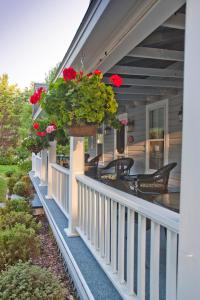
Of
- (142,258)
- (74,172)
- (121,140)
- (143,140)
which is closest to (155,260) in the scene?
(142,258)

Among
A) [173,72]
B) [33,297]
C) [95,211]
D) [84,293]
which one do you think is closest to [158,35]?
[173,72]

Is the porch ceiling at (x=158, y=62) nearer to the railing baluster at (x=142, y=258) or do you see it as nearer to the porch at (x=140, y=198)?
the porch at (x=140, y=198)

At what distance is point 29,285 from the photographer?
2342 mm

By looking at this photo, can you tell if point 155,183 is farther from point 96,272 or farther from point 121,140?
point 121,140

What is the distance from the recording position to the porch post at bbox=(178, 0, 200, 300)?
1.29 metres

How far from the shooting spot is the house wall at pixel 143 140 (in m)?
5.06

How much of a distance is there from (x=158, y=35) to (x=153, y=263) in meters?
2.00

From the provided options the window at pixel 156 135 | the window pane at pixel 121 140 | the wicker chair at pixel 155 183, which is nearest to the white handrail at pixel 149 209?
the wicker chair at pixel 155 183

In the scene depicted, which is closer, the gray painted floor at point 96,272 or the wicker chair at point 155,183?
the gray painted floor at point 96,272

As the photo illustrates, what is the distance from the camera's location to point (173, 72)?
370cm

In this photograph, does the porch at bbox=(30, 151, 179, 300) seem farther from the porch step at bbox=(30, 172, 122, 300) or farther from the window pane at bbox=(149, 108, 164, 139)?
the window pane at bbox=(149, 108, 164, 139)

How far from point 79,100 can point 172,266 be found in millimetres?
1618

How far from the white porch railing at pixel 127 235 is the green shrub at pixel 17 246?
2.26ft

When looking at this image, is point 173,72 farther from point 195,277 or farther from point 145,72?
point 195,277
